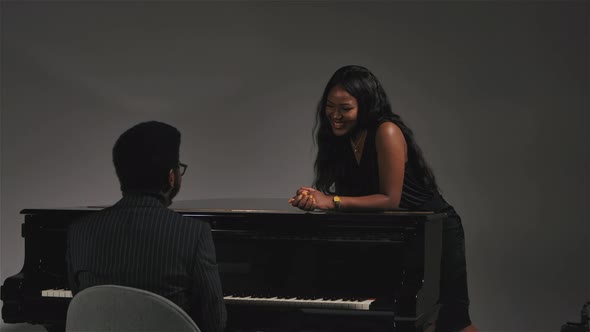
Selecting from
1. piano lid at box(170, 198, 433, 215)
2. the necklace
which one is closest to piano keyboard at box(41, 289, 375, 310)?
piano lid at box(170, 198, 433, 215)

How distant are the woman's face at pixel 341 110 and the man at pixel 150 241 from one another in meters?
1.11

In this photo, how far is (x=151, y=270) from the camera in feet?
6.79

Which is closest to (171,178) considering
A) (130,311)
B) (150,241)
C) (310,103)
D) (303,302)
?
(150,241)

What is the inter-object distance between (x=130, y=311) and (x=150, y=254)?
0.28 meters

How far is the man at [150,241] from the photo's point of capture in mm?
2072

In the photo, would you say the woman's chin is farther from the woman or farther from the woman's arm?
the woman's arm

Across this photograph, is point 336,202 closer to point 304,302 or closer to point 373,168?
point 373,168

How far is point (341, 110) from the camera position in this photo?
320 centimetres

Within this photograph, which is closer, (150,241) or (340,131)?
(150,241)

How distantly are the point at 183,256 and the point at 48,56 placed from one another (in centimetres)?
386

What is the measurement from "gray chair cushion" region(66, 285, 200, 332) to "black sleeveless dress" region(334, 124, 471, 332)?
1.52 metres

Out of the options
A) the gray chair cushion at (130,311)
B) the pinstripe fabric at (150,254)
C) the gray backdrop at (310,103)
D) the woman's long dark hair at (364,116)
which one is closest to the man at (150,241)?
the pinstripe fabric at (150,254)

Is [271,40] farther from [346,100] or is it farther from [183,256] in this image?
[183,256]

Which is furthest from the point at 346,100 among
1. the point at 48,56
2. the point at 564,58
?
the point at 48,56
